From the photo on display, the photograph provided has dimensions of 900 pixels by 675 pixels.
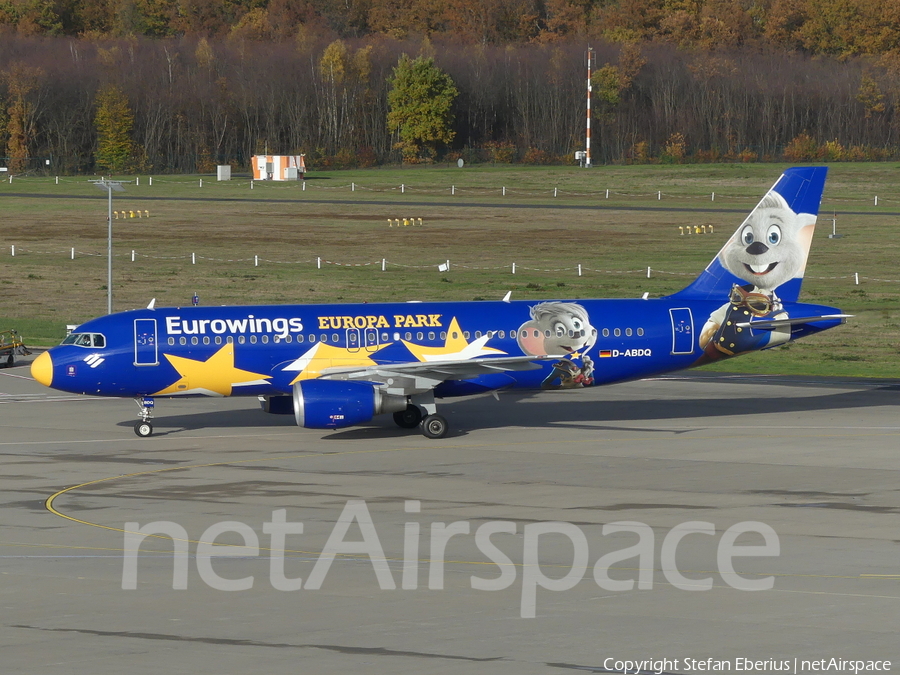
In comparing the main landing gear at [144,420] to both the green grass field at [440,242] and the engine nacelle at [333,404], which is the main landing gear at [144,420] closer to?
the engine nacelle at [333,404]

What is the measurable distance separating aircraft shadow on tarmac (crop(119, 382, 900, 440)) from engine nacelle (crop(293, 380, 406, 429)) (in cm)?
274

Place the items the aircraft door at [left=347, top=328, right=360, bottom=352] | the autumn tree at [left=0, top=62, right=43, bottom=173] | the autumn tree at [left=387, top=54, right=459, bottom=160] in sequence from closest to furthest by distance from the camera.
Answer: the aircraft door at [left=347, top=328, right=360, bottom=352] < the autumn tree at [left=387, top=54, right=459, bottom=160] < the autumn tree at [left=0, top=62, right=43, bottom=173]

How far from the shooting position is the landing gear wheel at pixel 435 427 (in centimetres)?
4066

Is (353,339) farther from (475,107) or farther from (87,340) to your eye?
(475,107)

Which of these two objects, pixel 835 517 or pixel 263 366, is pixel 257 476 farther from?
pixel 835 517

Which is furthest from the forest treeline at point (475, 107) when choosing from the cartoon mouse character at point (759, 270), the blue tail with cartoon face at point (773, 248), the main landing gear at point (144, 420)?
the main landing gear at point (144, 420)

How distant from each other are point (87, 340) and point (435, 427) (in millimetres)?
11821

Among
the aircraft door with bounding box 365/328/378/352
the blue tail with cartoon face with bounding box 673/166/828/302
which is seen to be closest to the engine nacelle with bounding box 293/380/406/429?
the aircraft door with bounding box 365/328/378/352

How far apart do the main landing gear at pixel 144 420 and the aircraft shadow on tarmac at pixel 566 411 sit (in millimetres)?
967

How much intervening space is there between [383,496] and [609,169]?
12403 cm

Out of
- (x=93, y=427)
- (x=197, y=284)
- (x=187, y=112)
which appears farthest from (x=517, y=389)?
(x=187, y=112)

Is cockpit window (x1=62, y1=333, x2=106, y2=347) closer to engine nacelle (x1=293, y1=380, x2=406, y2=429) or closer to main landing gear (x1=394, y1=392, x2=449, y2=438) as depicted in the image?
engine nacelle (x1=293, y1=380, x2=406, y2=429)

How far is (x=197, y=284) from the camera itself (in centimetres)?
8869

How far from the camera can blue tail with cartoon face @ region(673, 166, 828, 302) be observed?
44.8 m
